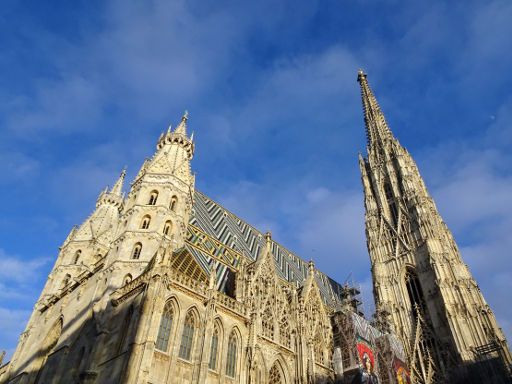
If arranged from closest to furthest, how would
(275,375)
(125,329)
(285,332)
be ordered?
1. (125,329)
2. (275,375)
3. (285,332)

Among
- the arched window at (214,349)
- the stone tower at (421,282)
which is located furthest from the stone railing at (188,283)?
the stone tower at (421,282)

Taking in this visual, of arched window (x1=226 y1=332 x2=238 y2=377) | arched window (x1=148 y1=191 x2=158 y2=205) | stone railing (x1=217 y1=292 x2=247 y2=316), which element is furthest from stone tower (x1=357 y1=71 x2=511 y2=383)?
arched window (x1=148 y1=191 x2=158 y2=205)

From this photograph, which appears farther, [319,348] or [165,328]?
[319,348]

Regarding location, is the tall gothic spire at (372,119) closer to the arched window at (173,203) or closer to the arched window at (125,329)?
the arched window at (173,203)

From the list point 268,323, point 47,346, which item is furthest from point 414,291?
point 47,346

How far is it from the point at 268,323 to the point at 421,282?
19.1 m

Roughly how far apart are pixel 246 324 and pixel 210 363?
361 cm

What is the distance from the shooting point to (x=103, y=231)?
3719 cm

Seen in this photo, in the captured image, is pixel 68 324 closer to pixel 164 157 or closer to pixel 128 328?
pixel 128 328

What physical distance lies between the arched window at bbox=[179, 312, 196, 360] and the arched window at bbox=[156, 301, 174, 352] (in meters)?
0.87

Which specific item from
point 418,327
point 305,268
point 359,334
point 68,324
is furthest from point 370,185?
point 68,324

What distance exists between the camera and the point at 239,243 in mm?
34312

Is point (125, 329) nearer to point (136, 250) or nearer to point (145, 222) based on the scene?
point (136, 250)

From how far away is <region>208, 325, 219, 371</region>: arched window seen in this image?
20656 millimetres
